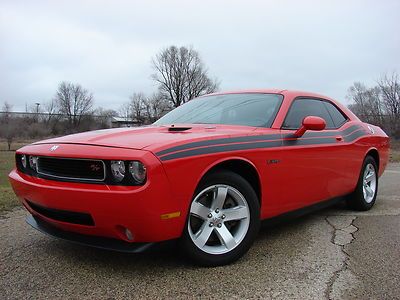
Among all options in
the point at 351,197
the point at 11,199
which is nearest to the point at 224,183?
Answer: the point at 351,197

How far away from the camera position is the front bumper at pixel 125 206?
8.71ft

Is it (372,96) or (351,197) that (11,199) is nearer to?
(351,197)

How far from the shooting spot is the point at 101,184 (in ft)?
9.07

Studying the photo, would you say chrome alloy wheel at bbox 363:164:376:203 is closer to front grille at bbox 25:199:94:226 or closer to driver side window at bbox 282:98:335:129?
driver side window at bbox 282:98:335:129

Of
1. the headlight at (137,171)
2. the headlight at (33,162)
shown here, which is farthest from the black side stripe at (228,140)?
the headlight at (33,162)

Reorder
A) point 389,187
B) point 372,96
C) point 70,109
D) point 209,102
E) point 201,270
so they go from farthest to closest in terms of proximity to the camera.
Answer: point 70,109, point 372,96, point 389,187, point 209,102, point 201,270

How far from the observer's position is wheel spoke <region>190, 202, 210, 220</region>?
3008 mm

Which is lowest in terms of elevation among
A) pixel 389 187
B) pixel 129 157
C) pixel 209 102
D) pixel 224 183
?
pixel 389 187

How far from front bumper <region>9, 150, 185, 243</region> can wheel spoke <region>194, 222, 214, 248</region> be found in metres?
0.24

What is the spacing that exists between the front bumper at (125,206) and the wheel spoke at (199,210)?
0.16 metres

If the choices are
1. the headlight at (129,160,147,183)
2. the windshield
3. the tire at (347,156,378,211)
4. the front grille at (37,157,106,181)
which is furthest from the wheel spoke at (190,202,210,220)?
the tire at (347,156,378,211)

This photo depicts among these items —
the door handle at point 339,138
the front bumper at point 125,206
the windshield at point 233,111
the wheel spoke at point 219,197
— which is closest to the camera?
the front bumper at point 125,206

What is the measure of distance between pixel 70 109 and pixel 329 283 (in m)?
91.1

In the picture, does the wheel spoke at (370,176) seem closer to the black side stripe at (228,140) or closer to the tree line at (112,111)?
the black side stripe at (228,140)
